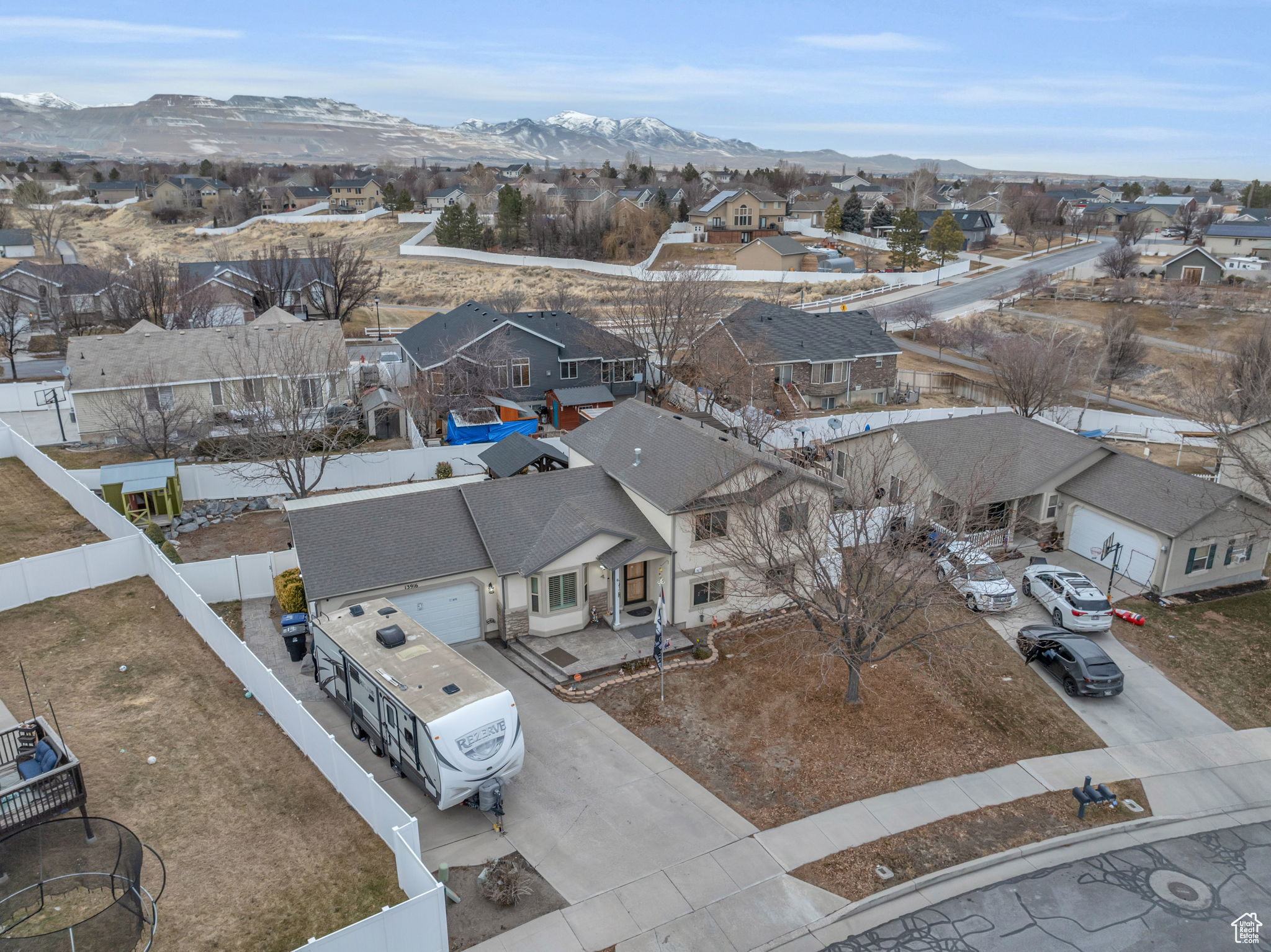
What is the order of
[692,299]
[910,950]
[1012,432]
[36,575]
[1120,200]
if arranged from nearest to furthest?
[910,950] < [36,575] < [1012,432] < [692,299] < [1120,200]

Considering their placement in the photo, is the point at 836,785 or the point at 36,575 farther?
the point at 36,575

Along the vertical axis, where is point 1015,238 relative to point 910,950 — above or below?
above

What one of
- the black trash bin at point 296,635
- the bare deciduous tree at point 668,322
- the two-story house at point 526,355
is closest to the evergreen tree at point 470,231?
the two-story house at point 526,355

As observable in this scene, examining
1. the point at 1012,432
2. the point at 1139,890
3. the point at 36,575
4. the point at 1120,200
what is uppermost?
the point at 1120,200

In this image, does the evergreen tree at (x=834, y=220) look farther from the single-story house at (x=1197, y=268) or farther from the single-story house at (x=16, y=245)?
the single-story house at (x=16, y=245)

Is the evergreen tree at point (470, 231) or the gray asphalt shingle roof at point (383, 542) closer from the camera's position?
the gray asphalt shingle roof at point (383, 542)

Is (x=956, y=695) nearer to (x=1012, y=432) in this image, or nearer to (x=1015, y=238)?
(x=1012, y=432)

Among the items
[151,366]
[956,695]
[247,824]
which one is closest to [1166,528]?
[956,695]
